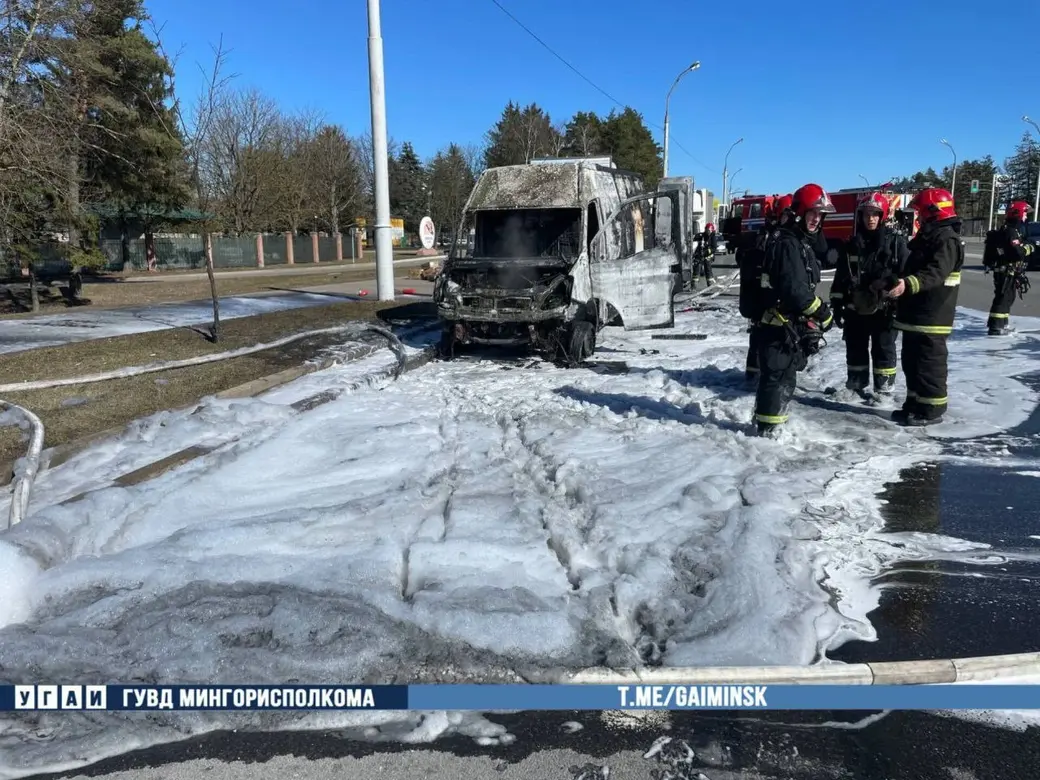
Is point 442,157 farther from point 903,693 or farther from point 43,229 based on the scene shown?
point 903,693

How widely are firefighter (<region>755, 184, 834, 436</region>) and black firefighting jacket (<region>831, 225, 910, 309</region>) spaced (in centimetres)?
160

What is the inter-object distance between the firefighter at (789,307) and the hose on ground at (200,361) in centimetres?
500

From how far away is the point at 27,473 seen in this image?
16.1 feet

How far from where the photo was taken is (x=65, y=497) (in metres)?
5.00

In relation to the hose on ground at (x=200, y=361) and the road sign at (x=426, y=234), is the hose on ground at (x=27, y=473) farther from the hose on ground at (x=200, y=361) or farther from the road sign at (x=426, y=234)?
the road sign at (x=426, y=234)

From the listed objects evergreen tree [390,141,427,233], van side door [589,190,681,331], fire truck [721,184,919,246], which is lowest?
van side door [589,190,681,331]

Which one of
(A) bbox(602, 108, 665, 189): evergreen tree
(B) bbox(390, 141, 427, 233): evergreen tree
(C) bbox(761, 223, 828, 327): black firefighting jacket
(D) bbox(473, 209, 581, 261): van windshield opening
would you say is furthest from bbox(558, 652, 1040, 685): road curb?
(B) bbox(390, 141, 427, 233): evergreen tree

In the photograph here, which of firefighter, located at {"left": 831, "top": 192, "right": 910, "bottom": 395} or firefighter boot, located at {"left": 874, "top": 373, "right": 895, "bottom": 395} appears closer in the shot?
firefighter, located at {"left": 831, "top": 192, "right": 910, "bottom": 395}

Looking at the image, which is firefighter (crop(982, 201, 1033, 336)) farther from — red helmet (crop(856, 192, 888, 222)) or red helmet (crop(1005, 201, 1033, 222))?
red helmet (crop(856, 192, 888, 222))

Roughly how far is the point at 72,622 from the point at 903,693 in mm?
3435

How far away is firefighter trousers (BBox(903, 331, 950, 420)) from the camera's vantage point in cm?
657

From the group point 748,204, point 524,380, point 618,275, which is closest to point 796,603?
point 524,380

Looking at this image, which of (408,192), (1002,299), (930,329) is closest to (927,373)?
(930,329)

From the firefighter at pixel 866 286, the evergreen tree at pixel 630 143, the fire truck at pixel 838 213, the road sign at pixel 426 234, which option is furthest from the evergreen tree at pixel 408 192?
the firefighter at pixel 866 286
